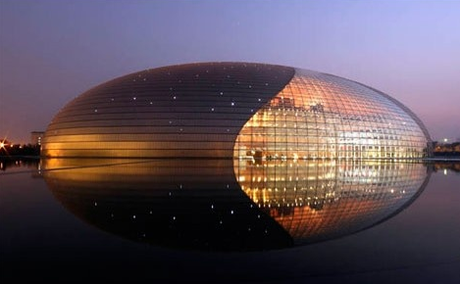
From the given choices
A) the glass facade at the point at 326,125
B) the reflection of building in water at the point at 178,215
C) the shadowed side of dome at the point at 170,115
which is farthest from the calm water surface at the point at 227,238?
the glass facade at the point at 326,125

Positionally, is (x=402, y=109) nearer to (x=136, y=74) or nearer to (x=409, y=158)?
(x=409, y=158)

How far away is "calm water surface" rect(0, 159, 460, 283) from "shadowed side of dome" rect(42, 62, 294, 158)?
115ft

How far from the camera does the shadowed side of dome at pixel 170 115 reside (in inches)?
1907

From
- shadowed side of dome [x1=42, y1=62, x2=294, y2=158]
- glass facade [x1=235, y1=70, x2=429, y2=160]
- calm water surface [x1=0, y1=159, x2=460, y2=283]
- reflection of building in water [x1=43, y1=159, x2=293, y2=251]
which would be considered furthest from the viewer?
glass facade [x1=235, y1=70, x2=429, y2=160]

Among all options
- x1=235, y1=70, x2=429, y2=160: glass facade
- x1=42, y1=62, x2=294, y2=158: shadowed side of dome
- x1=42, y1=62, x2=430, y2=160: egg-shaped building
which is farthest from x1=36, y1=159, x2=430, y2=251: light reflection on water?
x1=235, y1=70, x2=429, y2=160: glass facade

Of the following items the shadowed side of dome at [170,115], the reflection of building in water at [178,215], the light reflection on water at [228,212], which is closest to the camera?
the reflection of building in water at [178,215]

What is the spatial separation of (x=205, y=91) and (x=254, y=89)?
5329mm

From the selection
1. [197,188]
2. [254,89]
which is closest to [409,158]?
[254,89]

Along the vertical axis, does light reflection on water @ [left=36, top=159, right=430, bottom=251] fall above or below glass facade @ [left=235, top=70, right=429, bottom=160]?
below

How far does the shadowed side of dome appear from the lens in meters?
48.4

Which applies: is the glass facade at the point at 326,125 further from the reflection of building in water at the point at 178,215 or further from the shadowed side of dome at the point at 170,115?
the reflection of building in water at the point at 178,215

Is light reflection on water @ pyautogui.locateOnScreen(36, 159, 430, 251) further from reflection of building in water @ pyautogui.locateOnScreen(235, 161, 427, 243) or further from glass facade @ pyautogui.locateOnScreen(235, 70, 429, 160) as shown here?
glass facade @ pyautogui.locateOnScreen(235, 70, 429, 160)

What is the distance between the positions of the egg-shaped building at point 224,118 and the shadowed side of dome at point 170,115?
4.1 inches

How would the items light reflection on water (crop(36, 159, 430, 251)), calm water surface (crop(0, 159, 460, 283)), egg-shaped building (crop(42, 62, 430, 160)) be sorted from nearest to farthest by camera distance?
calm water surface (crop(0, 159, 460, 283)) < light reflection on water (crop(36, 159, 430, 251)) < egg-shaped building (crop(42, 62, 430, 160))
